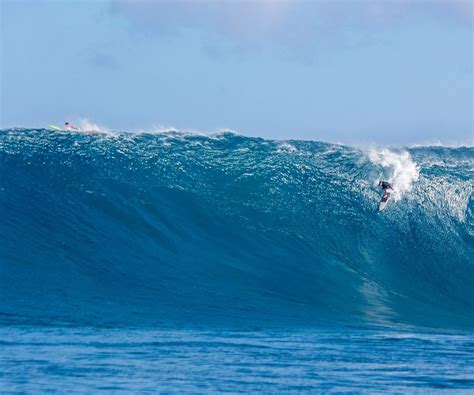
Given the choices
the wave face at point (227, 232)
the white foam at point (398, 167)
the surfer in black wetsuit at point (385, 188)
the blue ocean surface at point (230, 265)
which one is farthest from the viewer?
the white foam at point (398, 167)

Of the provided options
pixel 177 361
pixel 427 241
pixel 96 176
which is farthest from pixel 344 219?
pixel 177 361

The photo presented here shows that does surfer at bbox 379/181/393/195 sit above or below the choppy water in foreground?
above

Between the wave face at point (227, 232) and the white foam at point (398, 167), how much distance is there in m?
0.05

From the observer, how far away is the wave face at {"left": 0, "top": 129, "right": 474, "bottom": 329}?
15.5 metres

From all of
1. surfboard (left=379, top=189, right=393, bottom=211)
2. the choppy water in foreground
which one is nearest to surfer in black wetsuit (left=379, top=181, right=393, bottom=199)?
surfboard (left=379, top=189, right=393, bottom=211)

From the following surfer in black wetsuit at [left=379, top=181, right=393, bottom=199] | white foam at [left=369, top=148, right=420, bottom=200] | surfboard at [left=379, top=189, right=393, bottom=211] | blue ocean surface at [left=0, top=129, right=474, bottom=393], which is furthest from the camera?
white foam at [left=369, top=148, right=420, bottom=200]

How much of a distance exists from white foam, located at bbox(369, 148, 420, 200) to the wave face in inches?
1.8

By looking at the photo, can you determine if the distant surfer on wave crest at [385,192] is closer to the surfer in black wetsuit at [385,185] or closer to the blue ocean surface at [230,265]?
the surfer in black wetsuit at [385,185]

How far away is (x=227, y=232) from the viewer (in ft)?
61.5

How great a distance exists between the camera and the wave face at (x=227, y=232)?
15477mm

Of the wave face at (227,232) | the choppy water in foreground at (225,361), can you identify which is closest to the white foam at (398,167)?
the wave face at (227,232)

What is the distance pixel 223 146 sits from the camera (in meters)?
22.3

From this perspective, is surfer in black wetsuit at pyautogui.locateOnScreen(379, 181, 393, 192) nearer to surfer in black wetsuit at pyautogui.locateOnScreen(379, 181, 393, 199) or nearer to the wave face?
surfer in black wetsuit at pyautogui.locateOnScreen(379, 181, 393, 199)

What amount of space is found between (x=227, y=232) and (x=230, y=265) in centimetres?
144
